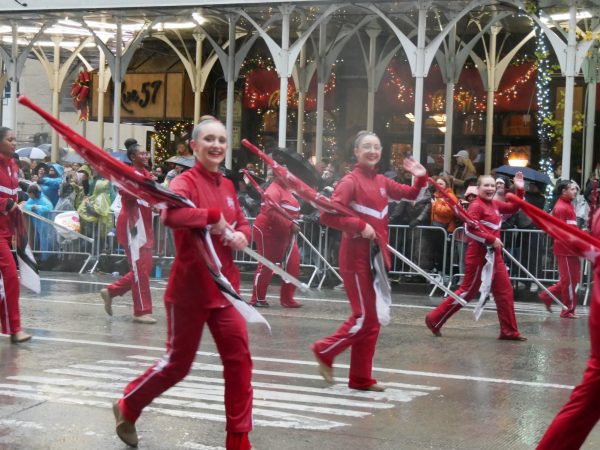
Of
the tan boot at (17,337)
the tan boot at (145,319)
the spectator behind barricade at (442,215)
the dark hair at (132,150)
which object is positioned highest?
the dark hair at (132,150)

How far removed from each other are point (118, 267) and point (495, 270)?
28.0 feet

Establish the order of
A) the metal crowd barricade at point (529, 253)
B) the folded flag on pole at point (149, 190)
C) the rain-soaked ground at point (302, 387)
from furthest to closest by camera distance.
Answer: the metal crowd barricade at point (529, 253) → the rain-soaked ground at point (302, 387) → the folded flag on pole at point (149, 190)

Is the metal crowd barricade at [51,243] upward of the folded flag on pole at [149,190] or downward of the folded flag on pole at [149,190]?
downward

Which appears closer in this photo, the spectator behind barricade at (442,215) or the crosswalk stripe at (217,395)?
the crosswalk stripe at (217,395)

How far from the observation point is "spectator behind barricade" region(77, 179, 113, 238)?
18578 mm

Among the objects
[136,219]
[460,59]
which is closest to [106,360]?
[136,219]

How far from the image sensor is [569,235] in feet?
17.5

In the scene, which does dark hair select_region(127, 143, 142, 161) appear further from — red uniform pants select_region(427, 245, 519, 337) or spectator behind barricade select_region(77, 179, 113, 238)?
spectator behind barricade select_region(77, 179, 113, 238)

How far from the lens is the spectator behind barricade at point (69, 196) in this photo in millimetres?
19500

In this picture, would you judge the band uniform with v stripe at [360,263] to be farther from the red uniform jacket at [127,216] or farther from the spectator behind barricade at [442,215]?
the spectator behind barricade at [442,215]

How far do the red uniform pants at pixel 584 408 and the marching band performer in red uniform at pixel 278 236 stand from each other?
9.14m

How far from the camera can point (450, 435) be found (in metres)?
6.88

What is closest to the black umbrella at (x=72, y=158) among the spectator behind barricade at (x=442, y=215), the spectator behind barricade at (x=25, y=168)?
the spectator behind barricade at (x=25, y=168)

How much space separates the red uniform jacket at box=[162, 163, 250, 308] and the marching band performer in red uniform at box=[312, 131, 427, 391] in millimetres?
1941
